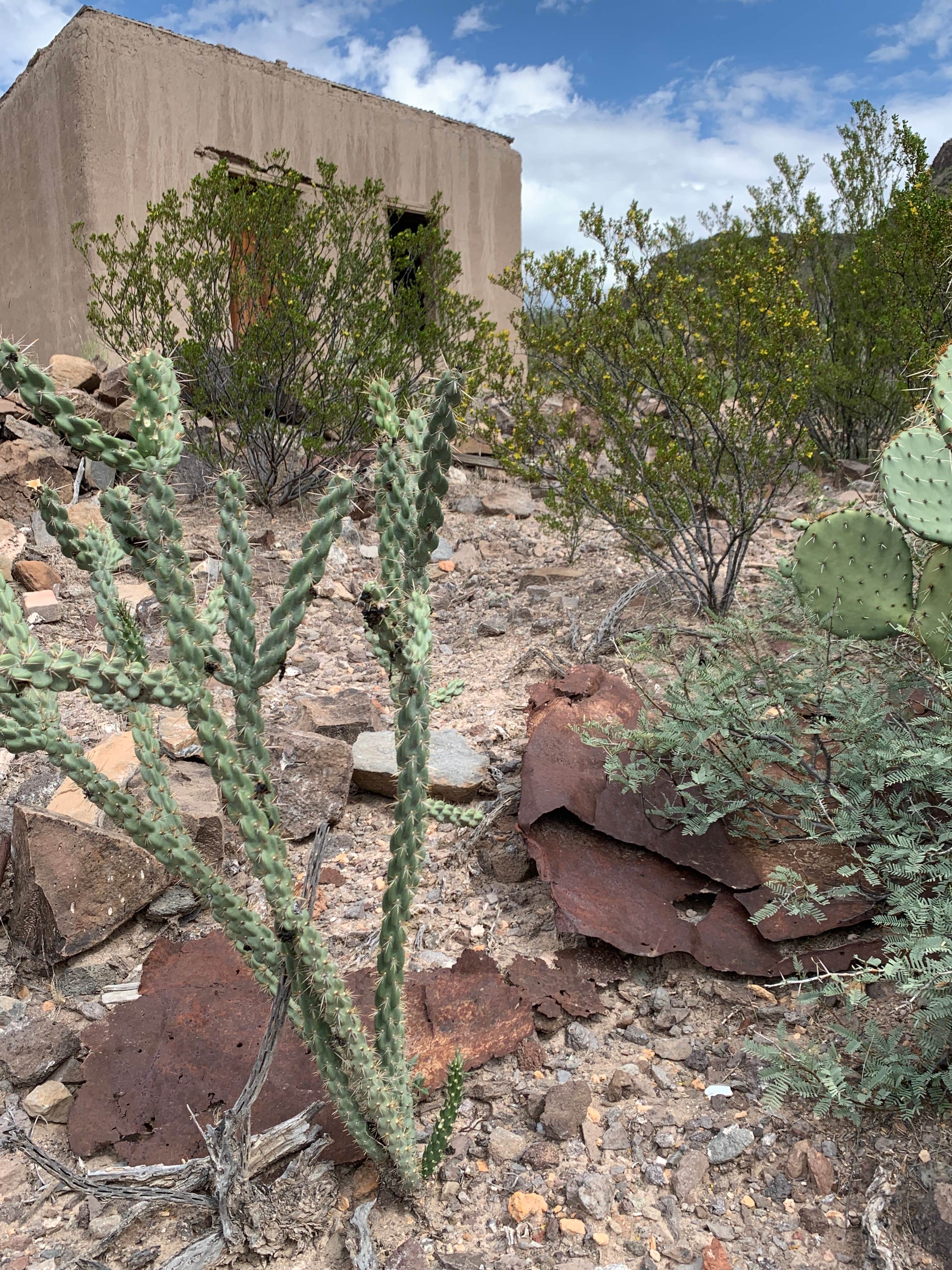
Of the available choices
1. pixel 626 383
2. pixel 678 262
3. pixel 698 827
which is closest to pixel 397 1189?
pixel 698 827

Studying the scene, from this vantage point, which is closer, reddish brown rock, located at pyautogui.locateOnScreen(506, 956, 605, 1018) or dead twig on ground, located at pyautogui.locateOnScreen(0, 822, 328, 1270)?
dead twig on ground, located at pyautogui.locateOnScreen(0, 822, 328, 1270)

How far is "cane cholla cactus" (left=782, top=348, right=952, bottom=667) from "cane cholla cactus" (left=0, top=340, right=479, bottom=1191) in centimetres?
191

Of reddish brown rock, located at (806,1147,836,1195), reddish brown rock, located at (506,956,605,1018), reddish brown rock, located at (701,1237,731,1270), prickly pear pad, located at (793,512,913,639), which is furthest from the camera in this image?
prickly pear pad, located at (793,512,913,639)

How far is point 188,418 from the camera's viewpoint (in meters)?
6.61

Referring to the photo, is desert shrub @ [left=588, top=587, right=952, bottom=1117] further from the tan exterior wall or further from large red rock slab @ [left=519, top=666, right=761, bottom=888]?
the tan exterior wall

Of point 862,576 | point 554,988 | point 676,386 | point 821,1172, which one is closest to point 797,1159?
point 821,1172

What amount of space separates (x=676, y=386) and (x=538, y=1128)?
3.88 meters

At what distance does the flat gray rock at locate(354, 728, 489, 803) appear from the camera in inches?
137

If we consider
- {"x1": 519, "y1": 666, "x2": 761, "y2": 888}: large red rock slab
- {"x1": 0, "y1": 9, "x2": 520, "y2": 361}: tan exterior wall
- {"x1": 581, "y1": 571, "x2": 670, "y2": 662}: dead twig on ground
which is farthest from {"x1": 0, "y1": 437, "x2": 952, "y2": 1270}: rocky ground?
{"x1": 0, "y1": 9, "x2": 520, "y2": 361}: tan exterior wall

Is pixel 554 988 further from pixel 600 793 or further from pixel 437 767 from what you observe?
pixel 437 767

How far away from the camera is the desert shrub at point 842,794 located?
6.68 feet

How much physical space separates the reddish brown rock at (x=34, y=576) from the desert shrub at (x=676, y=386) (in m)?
2.75

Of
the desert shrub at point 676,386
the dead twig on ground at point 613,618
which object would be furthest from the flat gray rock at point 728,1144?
the desert shrub at point 676,386

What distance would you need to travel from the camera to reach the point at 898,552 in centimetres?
327
